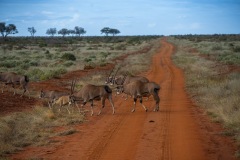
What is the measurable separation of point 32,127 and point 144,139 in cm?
473

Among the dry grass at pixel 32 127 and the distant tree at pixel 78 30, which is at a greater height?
the distant tree at pixel 78 30

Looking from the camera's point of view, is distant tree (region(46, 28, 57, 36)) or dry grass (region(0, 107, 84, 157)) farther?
distant tree (region(46, 28, 57, 36))

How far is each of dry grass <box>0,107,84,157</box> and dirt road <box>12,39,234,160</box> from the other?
1.78 ft

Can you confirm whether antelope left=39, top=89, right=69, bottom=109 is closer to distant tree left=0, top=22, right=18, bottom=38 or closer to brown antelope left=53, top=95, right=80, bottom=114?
brown antelope left=53, top=95, right=80, bottom=114

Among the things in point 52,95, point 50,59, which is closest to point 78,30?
point 50,59

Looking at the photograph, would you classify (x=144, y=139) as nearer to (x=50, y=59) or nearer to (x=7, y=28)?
(x=50, y=59)

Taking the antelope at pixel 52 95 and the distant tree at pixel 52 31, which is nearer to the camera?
the antelope at pixel 52 95

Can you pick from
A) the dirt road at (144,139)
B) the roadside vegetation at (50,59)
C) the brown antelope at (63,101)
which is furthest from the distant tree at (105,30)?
the brown antelope at (63,101)

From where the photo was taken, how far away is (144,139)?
1199 centimetres

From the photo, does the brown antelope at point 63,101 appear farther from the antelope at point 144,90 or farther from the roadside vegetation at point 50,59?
the roadside vegetation at point 50,59

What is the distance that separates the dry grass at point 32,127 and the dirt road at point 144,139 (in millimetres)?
541

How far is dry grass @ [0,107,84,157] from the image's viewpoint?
11531mm

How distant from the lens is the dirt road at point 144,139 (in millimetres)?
10352

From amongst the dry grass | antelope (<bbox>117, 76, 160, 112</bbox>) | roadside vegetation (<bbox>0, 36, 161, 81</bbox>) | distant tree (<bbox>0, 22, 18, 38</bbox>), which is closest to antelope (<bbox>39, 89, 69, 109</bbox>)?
the dry grass
